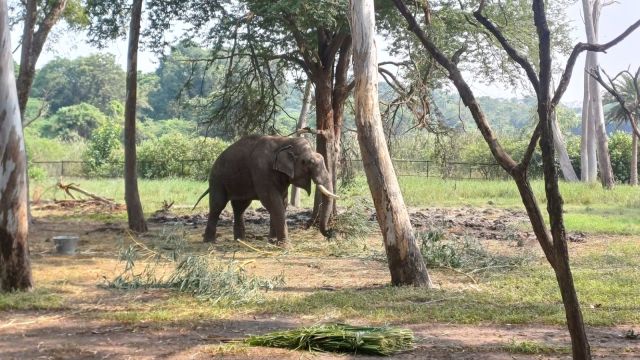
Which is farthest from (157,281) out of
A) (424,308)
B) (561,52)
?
(561,52)

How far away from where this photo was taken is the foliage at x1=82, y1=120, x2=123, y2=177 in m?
43.2

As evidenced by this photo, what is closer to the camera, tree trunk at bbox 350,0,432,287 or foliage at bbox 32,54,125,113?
tree trunk at bbox 350,0,432,287

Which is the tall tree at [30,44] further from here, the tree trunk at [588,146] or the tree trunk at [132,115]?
the tree trunk at [588,146]

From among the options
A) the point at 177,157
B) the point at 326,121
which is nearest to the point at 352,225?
the point at 326,121

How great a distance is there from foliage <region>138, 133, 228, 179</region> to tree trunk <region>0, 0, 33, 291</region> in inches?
1122

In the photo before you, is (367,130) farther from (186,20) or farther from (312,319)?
(186,20)

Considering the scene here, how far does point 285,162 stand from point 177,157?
2731cm

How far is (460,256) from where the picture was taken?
38.1 feet

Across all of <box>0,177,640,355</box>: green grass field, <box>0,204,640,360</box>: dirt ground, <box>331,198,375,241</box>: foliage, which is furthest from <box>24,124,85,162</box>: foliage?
<box>0,204,640,360</box>: dirt ground

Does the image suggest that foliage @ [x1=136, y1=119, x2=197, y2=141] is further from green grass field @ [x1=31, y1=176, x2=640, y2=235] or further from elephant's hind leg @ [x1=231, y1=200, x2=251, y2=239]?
elephant's hind leg @ [x1=231, y1=200, x2=251, y2=239]

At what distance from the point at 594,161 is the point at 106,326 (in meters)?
34.4

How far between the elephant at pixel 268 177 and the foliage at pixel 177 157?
72.9 feet

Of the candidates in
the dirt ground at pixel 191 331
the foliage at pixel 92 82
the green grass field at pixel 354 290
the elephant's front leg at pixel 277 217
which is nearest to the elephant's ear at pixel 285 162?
the elephant's front leg at pixel 277 217

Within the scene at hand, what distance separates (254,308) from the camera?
8.29 meters
